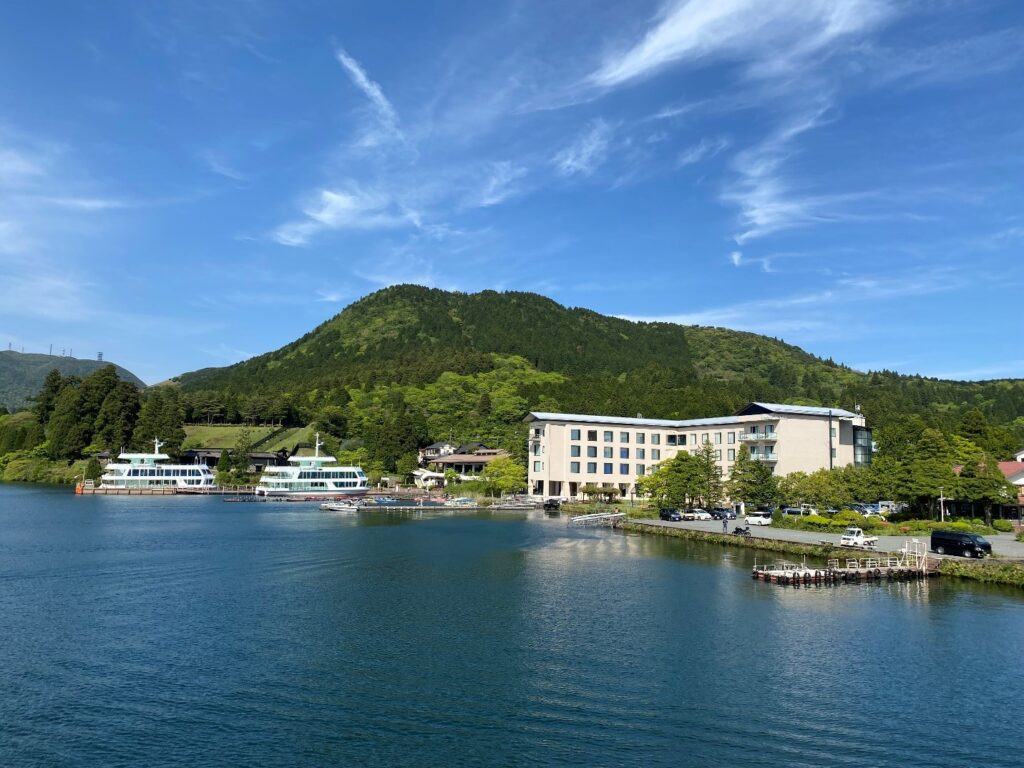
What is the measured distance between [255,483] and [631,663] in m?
111

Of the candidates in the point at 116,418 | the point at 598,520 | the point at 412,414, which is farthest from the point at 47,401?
the point at 598,520

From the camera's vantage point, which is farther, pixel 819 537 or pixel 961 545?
pixel 819 537

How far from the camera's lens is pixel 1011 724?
19.3 metres

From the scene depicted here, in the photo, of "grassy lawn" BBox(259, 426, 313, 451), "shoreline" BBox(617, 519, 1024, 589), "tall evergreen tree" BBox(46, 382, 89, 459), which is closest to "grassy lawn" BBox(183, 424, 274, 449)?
"grassy lawn" BBox(259, 426, 313, 451)

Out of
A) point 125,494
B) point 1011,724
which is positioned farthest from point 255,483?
point 1011,724

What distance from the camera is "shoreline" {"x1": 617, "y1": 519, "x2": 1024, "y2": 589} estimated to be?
126 feet

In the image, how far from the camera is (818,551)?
154ft

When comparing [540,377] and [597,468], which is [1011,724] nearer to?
[597,468]

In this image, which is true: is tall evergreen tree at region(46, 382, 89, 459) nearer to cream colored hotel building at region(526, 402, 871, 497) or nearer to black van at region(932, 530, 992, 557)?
cream colored hotel building at region(526, 402, 871, 497)

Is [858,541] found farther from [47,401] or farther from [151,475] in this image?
[47,401]

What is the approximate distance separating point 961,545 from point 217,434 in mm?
138964

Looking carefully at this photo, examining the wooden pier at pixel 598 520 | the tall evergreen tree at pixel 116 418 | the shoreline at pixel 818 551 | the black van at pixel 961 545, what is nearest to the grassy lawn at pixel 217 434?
the tall evergreen tree at pixel 116 418

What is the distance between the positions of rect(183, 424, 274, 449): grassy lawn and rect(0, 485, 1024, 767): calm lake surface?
104 metres

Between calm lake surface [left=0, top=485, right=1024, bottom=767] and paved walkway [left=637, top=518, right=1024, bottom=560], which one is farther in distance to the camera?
paved walkway [left=637, top=518, right=1024, bottom=560]
